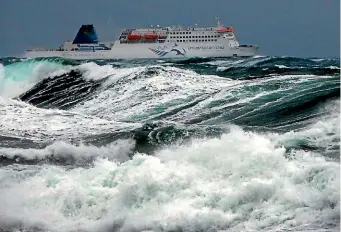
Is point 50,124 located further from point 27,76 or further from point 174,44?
point 174,44

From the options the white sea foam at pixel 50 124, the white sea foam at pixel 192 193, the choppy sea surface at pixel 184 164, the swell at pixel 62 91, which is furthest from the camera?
the swell at pixel 62 91

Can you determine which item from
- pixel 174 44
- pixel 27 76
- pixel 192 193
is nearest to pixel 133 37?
pixel 174 44

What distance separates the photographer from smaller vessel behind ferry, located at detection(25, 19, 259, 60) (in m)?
85.6

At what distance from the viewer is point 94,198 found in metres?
11.6

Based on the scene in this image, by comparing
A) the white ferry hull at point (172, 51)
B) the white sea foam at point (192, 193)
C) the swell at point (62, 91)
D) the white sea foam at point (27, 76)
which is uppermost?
the white ferry hull at point (172, 51)

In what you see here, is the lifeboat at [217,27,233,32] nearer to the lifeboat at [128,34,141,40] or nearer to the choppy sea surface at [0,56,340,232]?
the lifeboat at [128,34,141,40]

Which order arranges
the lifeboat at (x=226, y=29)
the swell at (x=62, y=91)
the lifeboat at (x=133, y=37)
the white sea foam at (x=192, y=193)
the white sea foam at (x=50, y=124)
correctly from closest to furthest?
the white sea foam at (x=192, y=193) < the white sea foam at (x=50, y=124) < the swell at (x=62, y=91) < the lifeboat at (x=226, y=29) < the lifeboat at (x=133, y=37)

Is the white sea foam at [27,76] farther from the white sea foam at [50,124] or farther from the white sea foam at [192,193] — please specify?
the white sea foam at [192,193]

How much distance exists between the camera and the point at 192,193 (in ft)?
36.6

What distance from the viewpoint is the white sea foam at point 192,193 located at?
992 centimetres

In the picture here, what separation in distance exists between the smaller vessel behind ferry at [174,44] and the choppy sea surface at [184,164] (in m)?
61.4

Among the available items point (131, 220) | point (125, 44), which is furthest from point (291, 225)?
point (125, 44)

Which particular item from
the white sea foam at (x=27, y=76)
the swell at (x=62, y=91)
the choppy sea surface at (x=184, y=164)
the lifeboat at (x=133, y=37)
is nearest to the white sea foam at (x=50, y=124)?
the choppy sea surface at (x=184, y=164)

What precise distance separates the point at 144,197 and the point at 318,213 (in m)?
3.34
